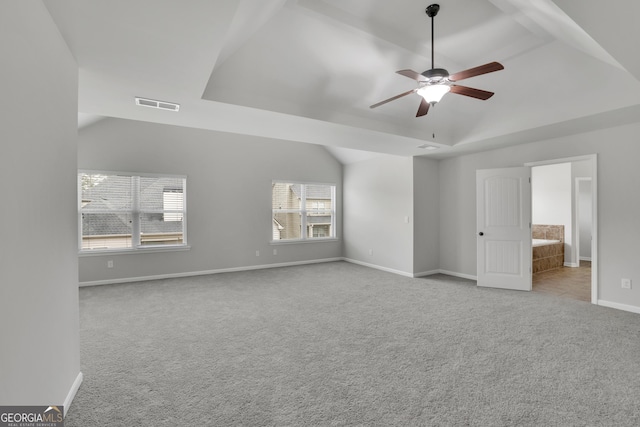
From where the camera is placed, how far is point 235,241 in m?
6.46

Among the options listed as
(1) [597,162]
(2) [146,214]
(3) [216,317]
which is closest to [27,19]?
(3) [216,317]

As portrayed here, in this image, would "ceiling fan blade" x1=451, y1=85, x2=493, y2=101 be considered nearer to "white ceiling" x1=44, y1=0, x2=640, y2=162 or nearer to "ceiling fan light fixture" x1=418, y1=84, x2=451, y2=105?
"ceiling fan light fixture" x1=418, y1=84, x2=451, y2=105

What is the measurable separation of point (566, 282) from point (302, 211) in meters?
5.37

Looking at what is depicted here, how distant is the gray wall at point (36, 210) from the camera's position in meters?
1.33

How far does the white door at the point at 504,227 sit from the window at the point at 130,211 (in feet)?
18.1

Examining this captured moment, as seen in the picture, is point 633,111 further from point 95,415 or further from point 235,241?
point 235,241

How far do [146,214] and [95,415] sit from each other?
440 centimetres

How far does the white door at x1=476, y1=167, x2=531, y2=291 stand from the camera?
16.0ft

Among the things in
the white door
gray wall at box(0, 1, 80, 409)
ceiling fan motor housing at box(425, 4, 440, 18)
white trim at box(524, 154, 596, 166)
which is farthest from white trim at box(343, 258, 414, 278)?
gray wall at box(0, 1, 80, 409)

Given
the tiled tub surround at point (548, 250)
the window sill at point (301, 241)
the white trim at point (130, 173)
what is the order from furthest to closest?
the window sill at point (301, 241) < the tiled tub surround at point (548, 250) < the white trim at point (130, 173)

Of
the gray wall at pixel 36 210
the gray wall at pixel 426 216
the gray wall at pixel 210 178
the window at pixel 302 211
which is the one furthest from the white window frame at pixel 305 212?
the gray wall at pixel 36 210

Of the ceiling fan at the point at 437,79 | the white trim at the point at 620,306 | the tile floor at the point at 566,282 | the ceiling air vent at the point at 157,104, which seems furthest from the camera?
the tile floor at the point at 566,282

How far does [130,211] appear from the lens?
5.57m

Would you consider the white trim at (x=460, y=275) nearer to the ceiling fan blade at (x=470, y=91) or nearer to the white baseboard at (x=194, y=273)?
the white baseboard at (x=194, y=273)
